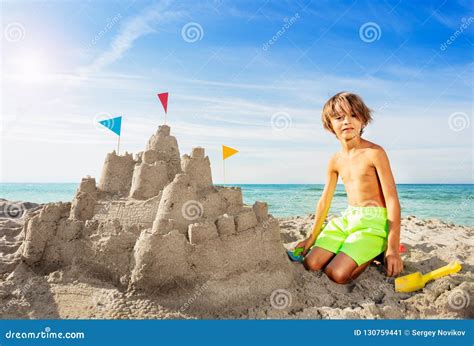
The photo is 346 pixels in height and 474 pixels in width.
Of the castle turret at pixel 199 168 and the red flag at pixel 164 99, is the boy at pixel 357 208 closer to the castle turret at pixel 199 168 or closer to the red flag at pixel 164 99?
the castle turret at pixel 199 168

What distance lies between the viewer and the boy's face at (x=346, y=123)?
11.6 feet

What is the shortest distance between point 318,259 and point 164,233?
1466 mm

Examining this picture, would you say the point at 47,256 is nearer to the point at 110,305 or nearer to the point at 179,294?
the point at 110,305

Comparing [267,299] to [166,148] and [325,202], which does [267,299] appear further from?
[166,148]

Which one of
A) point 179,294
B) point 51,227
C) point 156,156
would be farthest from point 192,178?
point 51,227

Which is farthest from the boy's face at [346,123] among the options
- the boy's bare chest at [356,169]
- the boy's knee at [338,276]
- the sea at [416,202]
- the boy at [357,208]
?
the sea at [416,202]

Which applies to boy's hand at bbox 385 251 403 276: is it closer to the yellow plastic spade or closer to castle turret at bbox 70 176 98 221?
the yellow plastic spade

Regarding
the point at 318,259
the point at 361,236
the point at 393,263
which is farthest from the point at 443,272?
the point at 318,259

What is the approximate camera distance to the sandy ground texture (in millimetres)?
2986

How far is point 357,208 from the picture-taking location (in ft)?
11.9

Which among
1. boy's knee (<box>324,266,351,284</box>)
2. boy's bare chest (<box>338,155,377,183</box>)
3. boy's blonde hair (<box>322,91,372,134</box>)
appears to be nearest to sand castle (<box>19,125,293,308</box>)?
boy's knee (<box>324,266,351,284</box>)

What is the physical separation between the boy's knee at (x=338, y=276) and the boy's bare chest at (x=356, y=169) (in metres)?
0.85

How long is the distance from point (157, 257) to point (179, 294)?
348 millimetres

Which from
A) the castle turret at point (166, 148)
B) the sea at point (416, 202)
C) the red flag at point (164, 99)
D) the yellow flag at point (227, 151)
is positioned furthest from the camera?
the sea at point (416, 202)
